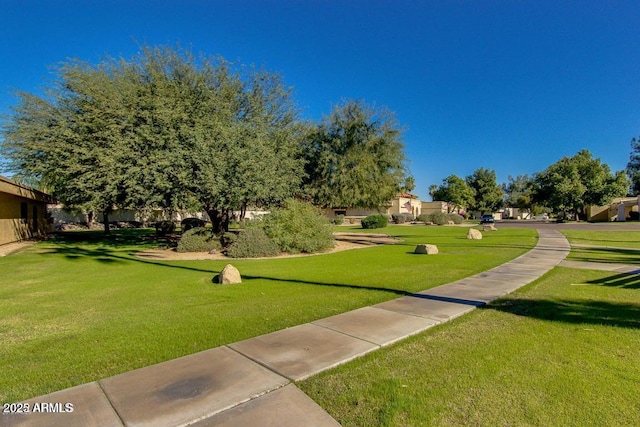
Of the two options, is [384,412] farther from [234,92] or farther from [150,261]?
→ [234,92]

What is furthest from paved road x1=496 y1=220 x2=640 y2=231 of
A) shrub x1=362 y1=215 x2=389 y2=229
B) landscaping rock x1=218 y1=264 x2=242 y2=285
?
landscaping rock x1=218 y1=264 x2=242 y2=285

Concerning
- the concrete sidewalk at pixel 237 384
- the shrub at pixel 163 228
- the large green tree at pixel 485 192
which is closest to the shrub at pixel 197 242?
the shrub at pixel 163 228

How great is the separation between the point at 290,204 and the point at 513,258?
959cm

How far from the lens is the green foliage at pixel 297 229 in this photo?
642 inches

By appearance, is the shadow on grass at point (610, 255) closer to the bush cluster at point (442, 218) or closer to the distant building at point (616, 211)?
the bush cluster at point (442, 218)

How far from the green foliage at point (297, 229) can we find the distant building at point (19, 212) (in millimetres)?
13430

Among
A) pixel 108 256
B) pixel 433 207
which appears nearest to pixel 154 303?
pixel 108 256

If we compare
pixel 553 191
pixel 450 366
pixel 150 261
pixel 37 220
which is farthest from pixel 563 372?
pixel 553 191

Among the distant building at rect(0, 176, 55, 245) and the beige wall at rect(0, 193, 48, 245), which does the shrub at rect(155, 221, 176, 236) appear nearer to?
the distant building at rect(0, 176, 55, 245)

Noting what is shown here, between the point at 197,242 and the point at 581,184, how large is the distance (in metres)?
49.6

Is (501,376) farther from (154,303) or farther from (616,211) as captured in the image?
(616,211)

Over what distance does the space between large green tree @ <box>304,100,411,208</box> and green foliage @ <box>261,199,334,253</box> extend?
3404mm

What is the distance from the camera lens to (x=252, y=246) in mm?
14938

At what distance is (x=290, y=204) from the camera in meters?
17.2
